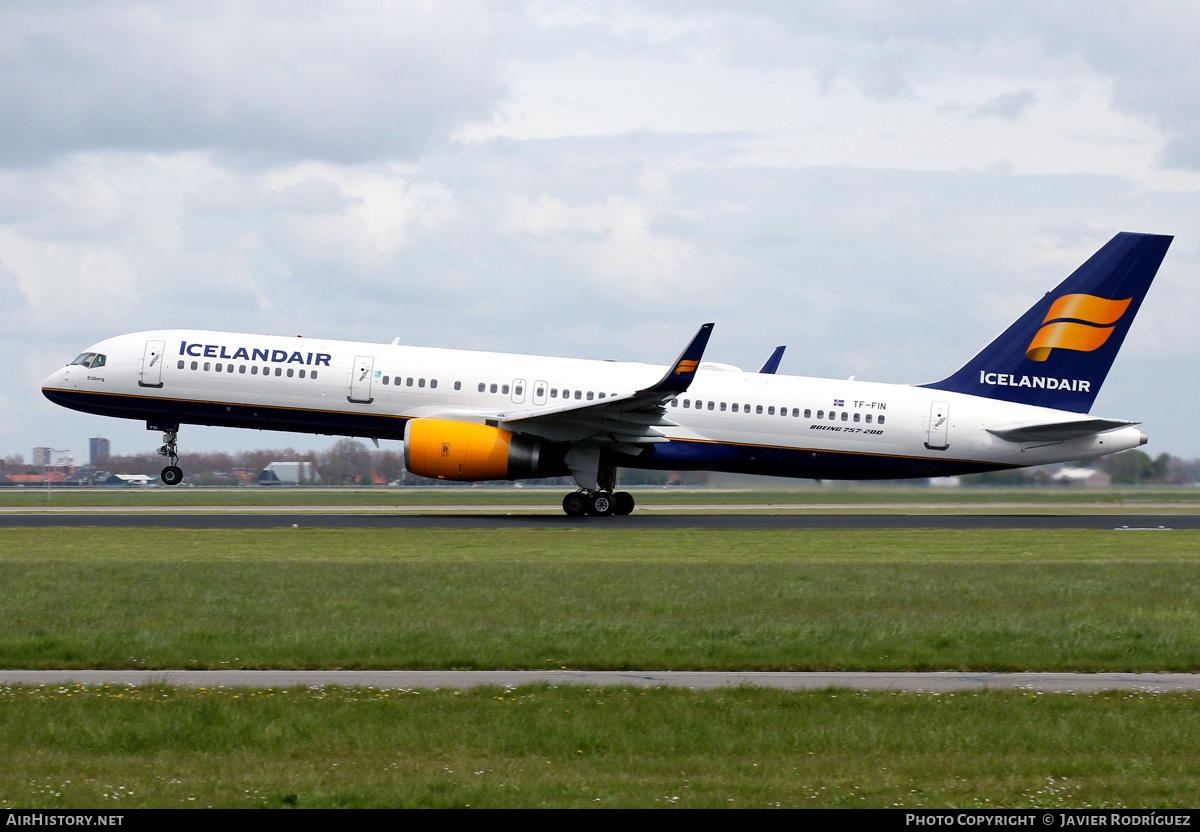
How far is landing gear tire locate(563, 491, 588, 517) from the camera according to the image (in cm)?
3294

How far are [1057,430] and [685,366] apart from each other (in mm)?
12000

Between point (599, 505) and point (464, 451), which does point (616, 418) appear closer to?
point (599, 505)

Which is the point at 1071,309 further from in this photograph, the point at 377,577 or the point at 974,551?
the point at 377,577

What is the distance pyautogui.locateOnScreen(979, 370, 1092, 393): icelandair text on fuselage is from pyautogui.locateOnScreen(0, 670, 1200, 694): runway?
25152 millimetres

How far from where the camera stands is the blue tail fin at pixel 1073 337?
34.1 meters

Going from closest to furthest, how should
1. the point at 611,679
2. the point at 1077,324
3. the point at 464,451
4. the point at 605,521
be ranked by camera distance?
the point at 611,679 → the point at 464,451 → the point at 605,521 → the point at 1077,324

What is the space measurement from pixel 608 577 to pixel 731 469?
53.8 feet

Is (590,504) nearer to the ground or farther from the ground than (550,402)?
nearer to the ground

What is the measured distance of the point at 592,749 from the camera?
815cm
